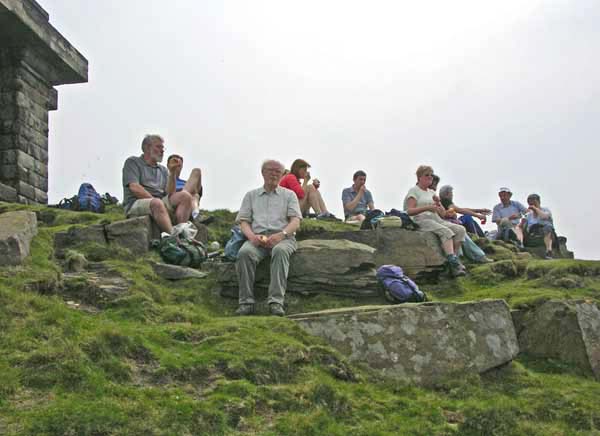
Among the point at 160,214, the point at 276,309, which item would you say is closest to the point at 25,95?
the point at 160,214

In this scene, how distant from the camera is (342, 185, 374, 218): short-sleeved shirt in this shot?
15930 mm

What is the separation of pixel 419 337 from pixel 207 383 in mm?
2626

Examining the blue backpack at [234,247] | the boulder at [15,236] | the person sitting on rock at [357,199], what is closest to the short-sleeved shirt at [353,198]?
the person sitting on rock at [357,199]

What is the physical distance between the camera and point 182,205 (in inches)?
466

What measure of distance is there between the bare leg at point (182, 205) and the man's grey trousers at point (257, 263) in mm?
2490

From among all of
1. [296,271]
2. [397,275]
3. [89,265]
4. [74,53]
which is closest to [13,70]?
[74,53]

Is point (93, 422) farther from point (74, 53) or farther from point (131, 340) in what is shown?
point (74, 53)

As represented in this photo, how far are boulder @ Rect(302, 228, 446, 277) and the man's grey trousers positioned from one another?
8.17ft

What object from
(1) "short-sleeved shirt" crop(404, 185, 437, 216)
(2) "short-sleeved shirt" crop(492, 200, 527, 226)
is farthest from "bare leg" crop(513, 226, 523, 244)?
(1) "short-sleeved shirt" crop(404, 185, 437, 216)

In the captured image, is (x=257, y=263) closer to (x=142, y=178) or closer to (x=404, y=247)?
(x=404, y=247)

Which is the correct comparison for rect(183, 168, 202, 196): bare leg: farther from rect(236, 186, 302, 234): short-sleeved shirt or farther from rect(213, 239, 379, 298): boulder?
rect(213, 239, 379, 298): boulder

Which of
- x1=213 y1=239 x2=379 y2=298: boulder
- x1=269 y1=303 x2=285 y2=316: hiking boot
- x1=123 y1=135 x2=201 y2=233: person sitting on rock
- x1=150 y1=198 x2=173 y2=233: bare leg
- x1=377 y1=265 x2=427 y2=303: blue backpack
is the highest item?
x1=123 y1=135 x2=201 y2=233: person sitting on rock

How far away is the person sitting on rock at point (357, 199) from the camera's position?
1582 cm

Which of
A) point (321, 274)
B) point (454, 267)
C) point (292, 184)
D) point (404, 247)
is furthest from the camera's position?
point (292, 184)
